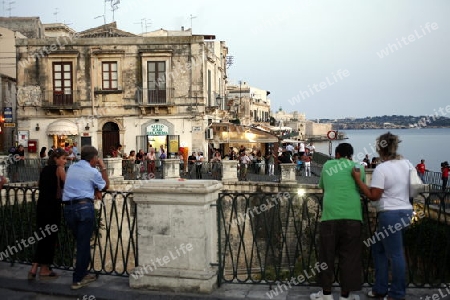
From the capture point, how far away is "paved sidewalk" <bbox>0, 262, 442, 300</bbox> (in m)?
5.58

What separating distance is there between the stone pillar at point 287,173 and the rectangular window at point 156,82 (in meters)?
9.25

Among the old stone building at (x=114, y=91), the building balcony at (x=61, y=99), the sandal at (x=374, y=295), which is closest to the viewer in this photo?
the sandal at (x=374, y=295)

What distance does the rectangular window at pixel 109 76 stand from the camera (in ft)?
86.3

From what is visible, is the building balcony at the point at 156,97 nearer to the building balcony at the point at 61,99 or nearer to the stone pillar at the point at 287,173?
the building balcony at the point at 61,99

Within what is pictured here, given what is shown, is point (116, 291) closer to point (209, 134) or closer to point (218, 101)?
point (209, 134)

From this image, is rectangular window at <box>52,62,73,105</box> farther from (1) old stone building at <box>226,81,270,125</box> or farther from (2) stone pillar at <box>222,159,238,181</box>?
(1) old stone building at <box>226,81,270,125</box>

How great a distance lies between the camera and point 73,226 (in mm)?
6016

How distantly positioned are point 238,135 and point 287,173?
22.5 ft

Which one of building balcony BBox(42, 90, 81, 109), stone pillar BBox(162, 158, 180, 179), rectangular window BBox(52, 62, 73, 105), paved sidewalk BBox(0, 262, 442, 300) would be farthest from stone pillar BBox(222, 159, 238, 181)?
paved sidewalk BBox(0, 262, 442, 300)

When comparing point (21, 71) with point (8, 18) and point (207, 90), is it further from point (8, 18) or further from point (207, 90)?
point (8, 18)

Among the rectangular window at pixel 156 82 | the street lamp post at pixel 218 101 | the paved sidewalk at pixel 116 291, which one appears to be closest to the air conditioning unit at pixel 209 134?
the rectangular window at pixel 156 82

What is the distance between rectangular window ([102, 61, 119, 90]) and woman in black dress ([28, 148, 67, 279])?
2073 centimetres

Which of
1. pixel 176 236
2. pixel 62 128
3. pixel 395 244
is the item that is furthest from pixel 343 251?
pixel 62 128

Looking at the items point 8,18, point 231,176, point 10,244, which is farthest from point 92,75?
point 10,244
